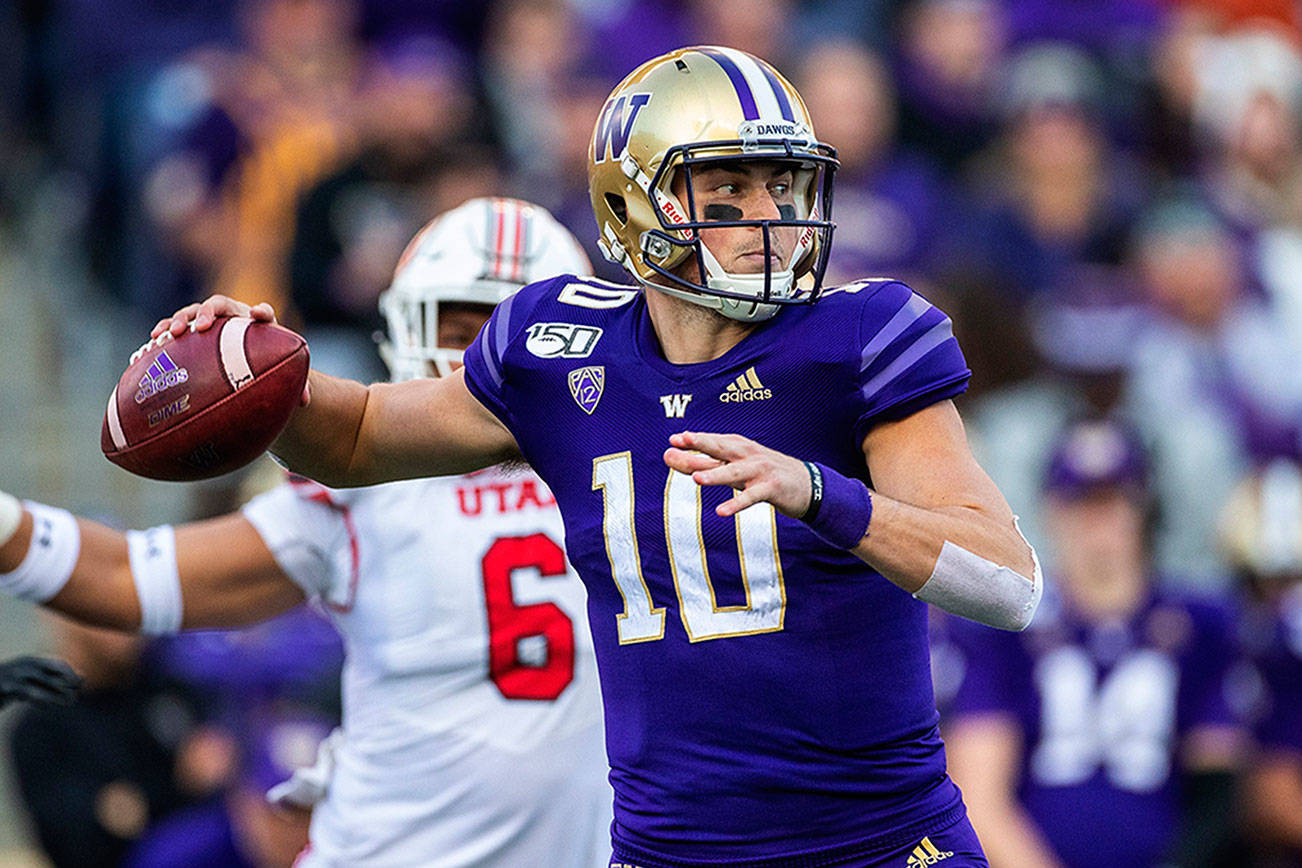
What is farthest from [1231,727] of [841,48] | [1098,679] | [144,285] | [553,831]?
[144,285]

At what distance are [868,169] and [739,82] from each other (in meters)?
4.93

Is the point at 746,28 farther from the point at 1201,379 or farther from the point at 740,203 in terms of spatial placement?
the point at 740,203

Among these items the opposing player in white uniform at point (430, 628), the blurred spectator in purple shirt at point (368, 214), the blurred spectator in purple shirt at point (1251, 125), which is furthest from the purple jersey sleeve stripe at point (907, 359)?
the blurred spectator in purple shirt at point (1251, 125)

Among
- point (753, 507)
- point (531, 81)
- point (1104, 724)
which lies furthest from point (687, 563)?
point (531, 81)

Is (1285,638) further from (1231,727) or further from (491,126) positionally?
(491,126)

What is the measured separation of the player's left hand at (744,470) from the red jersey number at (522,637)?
1.22 m

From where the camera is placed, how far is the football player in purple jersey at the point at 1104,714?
201 inches

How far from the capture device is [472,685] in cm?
363

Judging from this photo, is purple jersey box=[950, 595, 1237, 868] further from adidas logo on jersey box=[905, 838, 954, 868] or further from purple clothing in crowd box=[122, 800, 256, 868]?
adidas logo on jersey box=[905, 838, 954, 868]

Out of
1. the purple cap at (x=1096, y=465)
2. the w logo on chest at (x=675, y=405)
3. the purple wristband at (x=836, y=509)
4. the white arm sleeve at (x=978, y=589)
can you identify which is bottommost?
the purple cap at (x=1096, y=465)

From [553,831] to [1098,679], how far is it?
7.29 feet

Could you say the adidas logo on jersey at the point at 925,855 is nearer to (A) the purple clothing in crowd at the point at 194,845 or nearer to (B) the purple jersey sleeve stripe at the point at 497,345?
(B) the purple jersey sleeve stripe at the point at 497,345

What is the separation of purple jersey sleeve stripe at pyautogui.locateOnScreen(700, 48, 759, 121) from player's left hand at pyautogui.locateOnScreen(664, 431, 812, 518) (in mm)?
703

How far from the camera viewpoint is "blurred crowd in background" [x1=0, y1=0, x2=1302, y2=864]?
7.03 m
